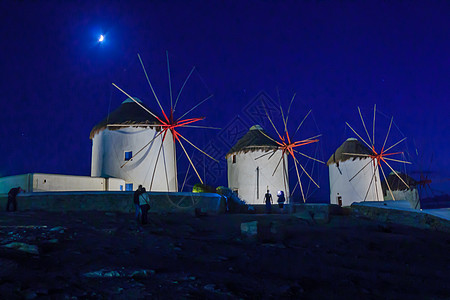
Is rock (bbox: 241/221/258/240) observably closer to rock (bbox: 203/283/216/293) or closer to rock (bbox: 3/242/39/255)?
rock (bbox: 203/283/216/293)

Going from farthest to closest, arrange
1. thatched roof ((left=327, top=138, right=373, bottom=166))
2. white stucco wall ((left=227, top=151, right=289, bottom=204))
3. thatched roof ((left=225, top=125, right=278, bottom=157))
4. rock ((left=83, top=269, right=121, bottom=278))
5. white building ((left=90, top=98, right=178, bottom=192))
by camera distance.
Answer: thatched roof ((left=327, top=138, right=373, bottom=166)) < thatched roof ((left=225, top=125, right=278, bottom=157)) < white stucco wall ((left=227, top=151, right=289, bottom=204)) < white building ((left=90, top=98, right=178, bottom=192)) < rock ((left=83, top=269, right=121, bottom=278))

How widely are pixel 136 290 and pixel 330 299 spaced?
2.20 metres

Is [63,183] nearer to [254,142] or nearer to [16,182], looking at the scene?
[16,182]

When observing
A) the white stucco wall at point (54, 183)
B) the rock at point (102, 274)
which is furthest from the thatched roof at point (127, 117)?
the rock at point (102, 274)

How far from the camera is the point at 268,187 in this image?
26.6 m

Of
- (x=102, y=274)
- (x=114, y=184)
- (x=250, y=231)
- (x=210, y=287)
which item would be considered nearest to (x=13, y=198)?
(x=114, y=184)

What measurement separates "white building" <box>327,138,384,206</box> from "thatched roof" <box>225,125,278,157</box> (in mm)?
7478

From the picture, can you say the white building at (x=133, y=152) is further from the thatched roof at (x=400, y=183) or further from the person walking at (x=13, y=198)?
the thatched roof at (x=400, y=183)

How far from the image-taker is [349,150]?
101 feet

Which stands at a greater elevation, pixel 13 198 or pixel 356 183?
pixel 356 183

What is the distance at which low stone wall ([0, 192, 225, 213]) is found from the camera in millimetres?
13172

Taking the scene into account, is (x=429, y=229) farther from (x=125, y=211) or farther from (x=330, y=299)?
(x=125, y=211)

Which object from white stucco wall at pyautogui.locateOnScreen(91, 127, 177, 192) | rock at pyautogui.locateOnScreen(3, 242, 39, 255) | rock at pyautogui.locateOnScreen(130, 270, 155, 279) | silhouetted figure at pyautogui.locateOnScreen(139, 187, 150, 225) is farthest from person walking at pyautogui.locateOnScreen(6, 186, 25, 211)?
rock at pyautogui.locateOnScreen(130, 270, 155, 279)

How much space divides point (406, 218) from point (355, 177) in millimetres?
18463
